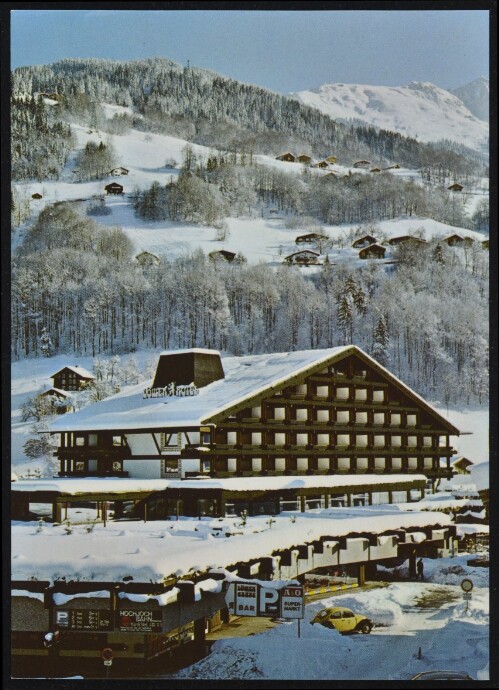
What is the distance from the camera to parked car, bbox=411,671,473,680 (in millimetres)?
17500

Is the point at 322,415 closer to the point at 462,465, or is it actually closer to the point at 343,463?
the point at 343,463

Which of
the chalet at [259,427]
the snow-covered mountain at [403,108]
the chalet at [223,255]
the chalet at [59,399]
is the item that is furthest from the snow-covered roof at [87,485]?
the snow-covered mountain at [403,108]

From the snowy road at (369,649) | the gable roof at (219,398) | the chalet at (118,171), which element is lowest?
the snowy road at (369,649)

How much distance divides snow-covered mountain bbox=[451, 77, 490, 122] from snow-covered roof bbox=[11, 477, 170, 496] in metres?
11.2

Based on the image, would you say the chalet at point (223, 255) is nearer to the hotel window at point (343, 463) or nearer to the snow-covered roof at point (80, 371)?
the snow-covered roof at point (80, 371)

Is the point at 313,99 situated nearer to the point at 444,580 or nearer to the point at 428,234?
the point at 428,234

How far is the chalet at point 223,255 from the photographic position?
23.3 m

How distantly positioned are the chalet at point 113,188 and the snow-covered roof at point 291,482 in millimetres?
7557

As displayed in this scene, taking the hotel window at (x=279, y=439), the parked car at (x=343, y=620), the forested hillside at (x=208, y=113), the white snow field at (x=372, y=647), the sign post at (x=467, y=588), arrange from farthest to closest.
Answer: the hotel window at (x=279, y=439) → the forested hillside at (x=208, y=113) → the sign post at (x=467, y=588) → the parked car at (x=343, y=620) → the white snow field at (x=372, y=647)

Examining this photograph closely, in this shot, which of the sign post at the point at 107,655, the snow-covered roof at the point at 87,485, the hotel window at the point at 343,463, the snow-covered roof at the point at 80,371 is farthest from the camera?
the hotel window at the point at 343,463

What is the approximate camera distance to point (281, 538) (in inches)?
768

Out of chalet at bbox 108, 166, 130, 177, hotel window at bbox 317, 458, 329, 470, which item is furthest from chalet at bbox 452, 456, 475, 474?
chalet at bbox 108, 166, 130, 177

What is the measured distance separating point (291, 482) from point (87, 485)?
5617mm

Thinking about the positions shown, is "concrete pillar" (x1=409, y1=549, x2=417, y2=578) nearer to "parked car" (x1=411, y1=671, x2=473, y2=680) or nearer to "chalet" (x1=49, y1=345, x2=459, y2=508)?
"chalet" (x1=49, y1=345, x2=459, y2=508)
